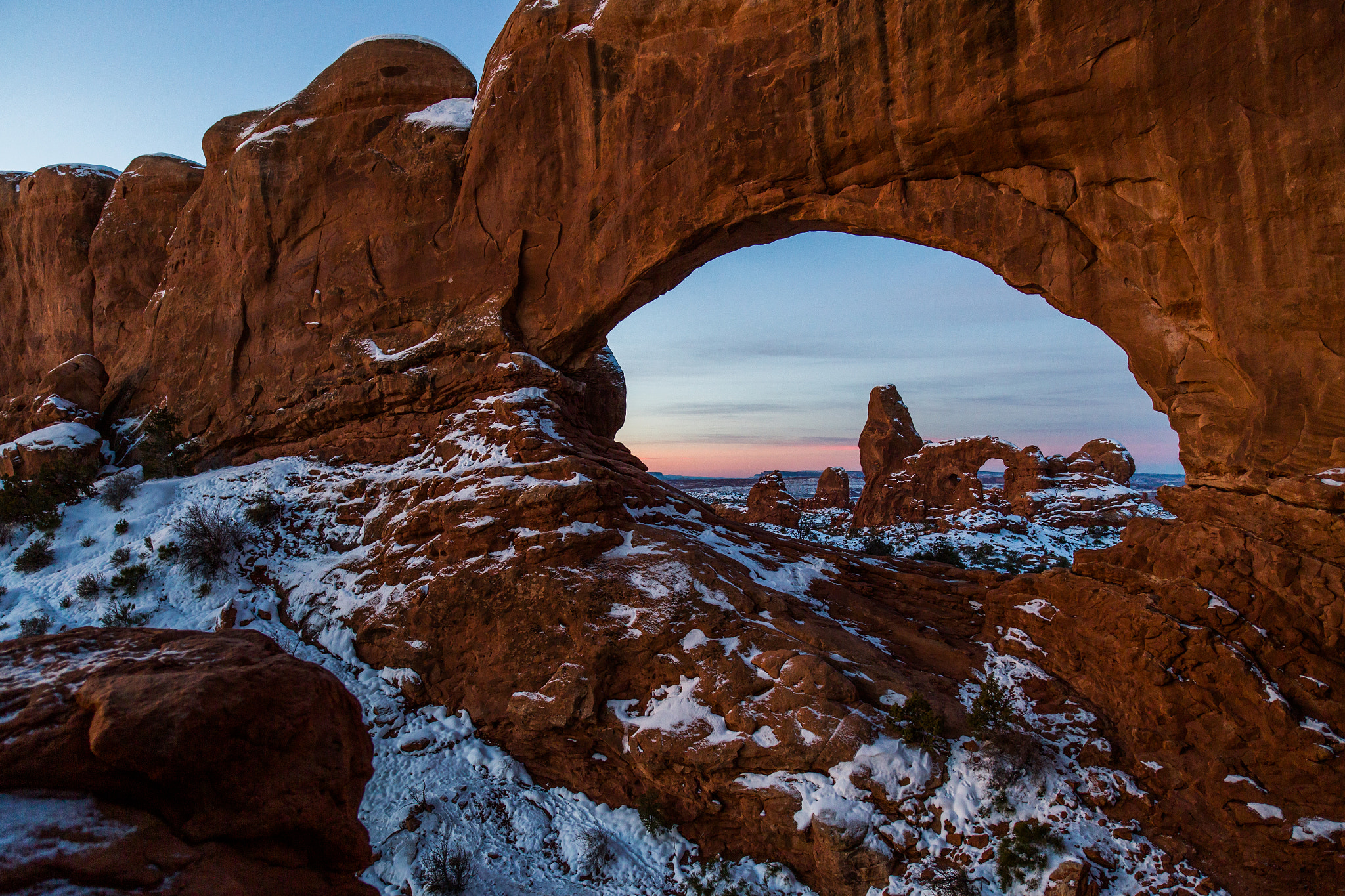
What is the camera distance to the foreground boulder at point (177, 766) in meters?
2.90

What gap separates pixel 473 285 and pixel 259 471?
7626 millimetres

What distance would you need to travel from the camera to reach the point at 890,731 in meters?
9.39

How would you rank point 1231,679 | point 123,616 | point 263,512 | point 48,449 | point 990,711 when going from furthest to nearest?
point 48,449, point 263,512, point 123,616, point 990,711, point 1231,679

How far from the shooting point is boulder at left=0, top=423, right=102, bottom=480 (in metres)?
17.3

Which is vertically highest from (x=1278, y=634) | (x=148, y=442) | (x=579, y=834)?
(x=148, y=442)

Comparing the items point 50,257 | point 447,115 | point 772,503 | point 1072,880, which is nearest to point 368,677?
point 1072,880

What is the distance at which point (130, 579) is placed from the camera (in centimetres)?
1376

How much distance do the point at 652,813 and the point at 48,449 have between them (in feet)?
66.4

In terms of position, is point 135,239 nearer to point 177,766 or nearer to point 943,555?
point 177,766

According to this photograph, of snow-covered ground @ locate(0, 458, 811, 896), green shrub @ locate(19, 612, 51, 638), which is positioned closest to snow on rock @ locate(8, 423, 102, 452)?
snow-covered ground @ locate(0, 458, 811, 896)

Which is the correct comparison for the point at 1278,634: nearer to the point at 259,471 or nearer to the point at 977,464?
the point at 259,471

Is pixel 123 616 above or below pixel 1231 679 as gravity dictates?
above

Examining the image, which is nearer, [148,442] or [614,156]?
[614,156]

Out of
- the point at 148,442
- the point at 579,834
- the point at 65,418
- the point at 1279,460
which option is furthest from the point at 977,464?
the point at 65,418
